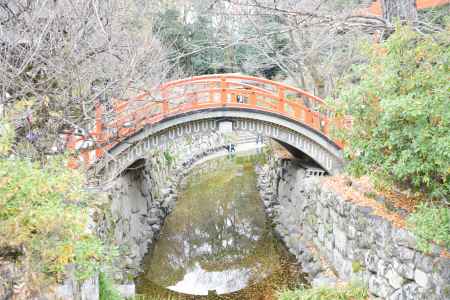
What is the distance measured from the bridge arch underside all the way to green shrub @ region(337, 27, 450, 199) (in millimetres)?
4636

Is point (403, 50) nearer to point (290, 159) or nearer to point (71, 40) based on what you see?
point (71, 40)

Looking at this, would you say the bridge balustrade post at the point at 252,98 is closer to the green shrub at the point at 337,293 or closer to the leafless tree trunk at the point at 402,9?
the leafless tree trunk at the point at 402,9

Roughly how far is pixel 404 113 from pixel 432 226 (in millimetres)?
1277

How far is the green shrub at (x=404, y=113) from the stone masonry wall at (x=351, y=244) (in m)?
0.93

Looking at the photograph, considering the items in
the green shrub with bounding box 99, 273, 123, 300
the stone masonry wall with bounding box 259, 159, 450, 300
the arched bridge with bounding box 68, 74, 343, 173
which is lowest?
the green shrub with bounding box 99, 273, 123, 300

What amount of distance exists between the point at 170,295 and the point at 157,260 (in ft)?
6.27

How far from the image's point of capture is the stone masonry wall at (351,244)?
17.8 ft

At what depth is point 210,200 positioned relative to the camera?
16.1 meters

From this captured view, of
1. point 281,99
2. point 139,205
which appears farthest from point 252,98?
point 139,205

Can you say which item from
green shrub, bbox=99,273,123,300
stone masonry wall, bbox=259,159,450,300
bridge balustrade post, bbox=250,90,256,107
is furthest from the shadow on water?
bridge balustrade post, bbox=250,90,256,107

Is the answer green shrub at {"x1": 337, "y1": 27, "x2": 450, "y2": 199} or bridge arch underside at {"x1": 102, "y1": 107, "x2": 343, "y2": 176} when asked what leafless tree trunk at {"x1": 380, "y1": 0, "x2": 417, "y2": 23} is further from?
bridge arch underside at {"x1": 102, "y1": 107, "x2": 343, "y2": 176}

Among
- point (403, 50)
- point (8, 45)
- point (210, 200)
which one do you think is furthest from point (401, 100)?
point (210, 200)

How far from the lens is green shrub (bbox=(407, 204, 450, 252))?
4.57m

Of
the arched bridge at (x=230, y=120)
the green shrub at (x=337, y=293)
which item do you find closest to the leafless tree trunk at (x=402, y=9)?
the arched bridge at (x=230, y=120)
